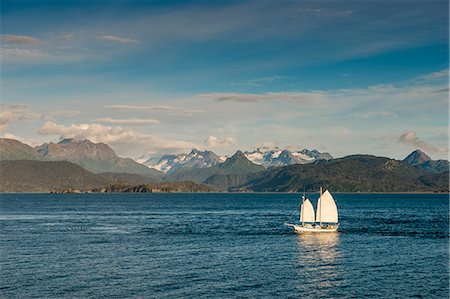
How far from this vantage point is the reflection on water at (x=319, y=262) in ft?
236

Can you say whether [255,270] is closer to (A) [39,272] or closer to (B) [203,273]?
(B) [203,273]

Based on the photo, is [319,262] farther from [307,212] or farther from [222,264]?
[307,212]

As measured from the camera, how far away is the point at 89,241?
119 m

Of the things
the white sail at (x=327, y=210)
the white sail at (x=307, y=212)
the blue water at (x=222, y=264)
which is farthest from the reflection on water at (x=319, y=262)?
the white sail at (x=307, y=212)

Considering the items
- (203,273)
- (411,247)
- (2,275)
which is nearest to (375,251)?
(411,247)

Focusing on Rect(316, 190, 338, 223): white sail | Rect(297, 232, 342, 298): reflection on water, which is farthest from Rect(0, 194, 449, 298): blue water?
Rect(316, 190, 338, 223): white sail

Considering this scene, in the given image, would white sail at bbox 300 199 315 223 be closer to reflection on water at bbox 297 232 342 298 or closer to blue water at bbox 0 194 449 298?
reflection on water at bbox 297 232 342 298

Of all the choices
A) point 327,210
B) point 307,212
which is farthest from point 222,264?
point 307,212

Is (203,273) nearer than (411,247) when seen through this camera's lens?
Yes

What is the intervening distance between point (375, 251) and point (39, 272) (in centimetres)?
6130

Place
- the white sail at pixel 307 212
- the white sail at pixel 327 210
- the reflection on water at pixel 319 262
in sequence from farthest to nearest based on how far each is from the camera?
the white sail at pixel 307 212 < the white sail at pixel 327 210 < the reflection on water at pixel 319 262

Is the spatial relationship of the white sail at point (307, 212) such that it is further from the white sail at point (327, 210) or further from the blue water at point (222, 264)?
the blue water at point (222, 264)

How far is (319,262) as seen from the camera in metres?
94.1

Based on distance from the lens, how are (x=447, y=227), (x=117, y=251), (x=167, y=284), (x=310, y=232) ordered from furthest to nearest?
(x=447, y=227) < (x=310, y=232) < (x=117, y=251) < (x=167, y=284)
